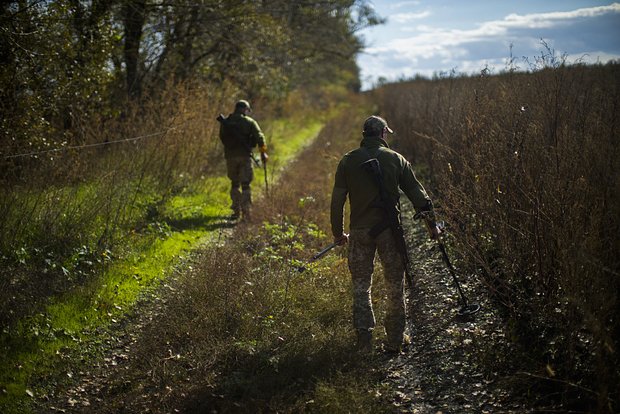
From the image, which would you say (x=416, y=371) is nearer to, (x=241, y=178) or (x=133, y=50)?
(x=241, y=178)

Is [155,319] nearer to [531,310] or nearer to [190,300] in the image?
[190,300]

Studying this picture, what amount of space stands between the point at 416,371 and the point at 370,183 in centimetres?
201

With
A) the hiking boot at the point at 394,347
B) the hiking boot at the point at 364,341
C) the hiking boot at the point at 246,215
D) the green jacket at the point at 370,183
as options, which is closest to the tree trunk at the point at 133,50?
the hiking boot at the point at 246,215

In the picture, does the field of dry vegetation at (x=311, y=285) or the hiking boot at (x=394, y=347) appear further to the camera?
the hiking boot at (x=394, y=347)

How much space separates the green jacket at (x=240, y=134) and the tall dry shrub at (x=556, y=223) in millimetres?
4820

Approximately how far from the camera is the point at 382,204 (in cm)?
608

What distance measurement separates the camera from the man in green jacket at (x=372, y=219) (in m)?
6.12

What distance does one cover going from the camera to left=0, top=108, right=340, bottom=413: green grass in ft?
19.0

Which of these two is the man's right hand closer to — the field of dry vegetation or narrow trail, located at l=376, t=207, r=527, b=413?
the field of dry vegetation

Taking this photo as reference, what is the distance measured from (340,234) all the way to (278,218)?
5187mm

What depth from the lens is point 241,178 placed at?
39.9ft

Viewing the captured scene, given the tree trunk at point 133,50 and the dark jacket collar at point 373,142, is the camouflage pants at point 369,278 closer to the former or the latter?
the dark jacket collar at point 373,142

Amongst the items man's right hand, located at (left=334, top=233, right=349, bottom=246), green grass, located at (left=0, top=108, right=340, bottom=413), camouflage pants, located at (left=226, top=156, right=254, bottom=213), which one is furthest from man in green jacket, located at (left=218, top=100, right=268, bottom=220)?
man's right hand, located at (left=334, top=233, right=349, bottom=246)

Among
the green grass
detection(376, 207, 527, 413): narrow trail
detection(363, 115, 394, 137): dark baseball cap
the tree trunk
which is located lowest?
detection(376, 207, 527, 413): narrow trail
